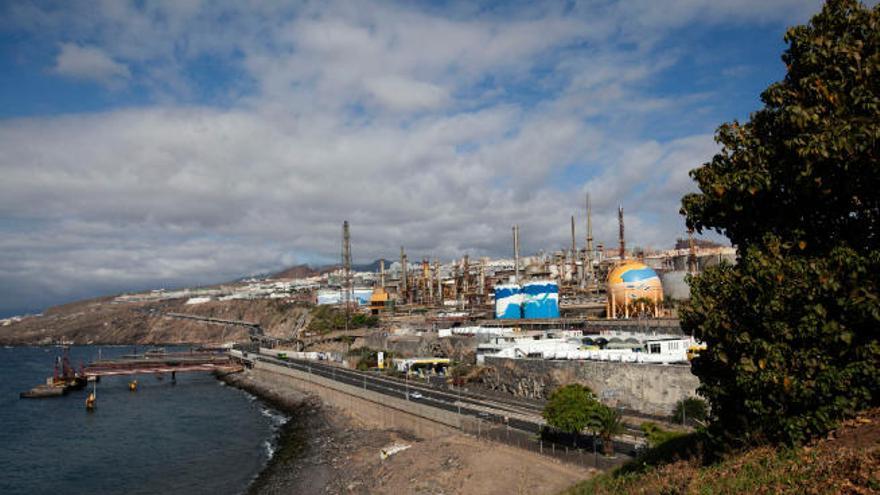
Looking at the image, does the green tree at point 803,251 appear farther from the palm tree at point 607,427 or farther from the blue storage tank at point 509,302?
the blue storage tank at point 509,302

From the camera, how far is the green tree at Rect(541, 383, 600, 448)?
98.4ft

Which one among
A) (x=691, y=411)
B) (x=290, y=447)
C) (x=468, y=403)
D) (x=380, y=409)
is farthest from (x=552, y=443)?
(x=290, y=447)

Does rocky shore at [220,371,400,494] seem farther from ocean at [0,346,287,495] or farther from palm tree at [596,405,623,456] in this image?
palm tree at [596,405,623,456]

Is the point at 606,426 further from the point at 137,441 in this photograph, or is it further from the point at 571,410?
the point at 137,441

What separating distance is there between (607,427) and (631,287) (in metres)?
55.5

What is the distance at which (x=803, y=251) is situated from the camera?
1316 cm

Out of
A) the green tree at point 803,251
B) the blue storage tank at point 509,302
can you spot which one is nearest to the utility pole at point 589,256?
the blue storage tank at point 509,302

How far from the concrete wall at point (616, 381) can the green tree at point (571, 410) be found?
7604 mm

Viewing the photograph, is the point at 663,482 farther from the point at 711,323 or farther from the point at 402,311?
the point at 402,311

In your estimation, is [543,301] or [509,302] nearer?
[543,301]

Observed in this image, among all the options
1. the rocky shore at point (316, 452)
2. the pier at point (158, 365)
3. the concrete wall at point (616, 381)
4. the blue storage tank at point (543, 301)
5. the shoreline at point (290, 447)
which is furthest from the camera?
the blue storage tank at point (543, 301)

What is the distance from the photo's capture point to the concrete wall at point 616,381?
36.0 m

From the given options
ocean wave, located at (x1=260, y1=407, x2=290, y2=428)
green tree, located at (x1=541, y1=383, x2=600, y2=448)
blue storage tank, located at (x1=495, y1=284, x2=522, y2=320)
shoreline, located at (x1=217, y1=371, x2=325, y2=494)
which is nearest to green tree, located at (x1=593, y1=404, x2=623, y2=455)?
green tree, located at (x1=541, y1=383, x2=600, y2=448)

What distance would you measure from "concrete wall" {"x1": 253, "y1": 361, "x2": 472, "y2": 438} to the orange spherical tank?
4151cm
